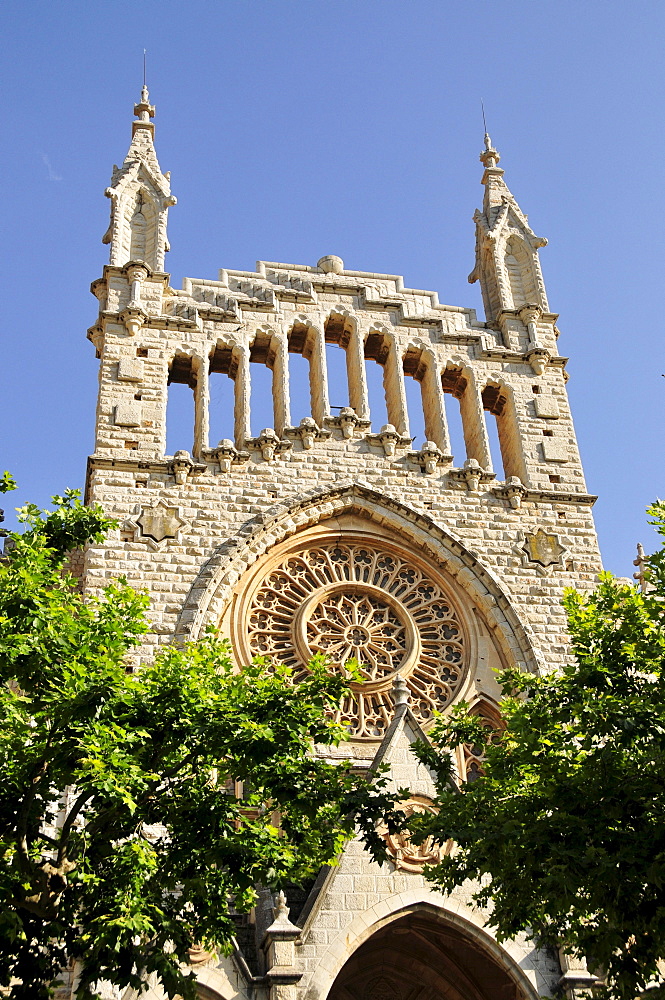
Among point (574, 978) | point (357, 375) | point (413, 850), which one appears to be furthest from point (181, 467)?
point (574, 978)

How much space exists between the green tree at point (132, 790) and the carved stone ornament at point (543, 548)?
8807 mm

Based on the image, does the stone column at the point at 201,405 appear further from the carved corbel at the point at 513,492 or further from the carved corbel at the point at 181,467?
the carved corbel at the point at 513,492

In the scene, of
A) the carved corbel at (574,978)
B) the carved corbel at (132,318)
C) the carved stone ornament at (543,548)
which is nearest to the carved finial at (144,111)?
the carved corbel at (132,318)

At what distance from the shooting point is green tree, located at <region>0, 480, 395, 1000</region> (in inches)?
446

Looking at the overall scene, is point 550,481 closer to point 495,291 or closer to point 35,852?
point 495,291

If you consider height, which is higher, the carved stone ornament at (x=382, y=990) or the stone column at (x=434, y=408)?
the stone column at (x=434, y=408)

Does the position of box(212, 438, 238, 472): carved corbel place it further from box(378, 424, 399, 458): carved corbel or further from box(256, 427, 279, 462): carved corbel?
box(378, 424, 399, 458): carved corbel

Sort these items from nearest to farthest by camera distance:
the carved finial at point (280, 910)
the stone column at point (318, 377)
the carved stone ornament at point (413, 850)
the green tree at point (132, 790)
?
1. the green tree at point (132, 790)
2. the carved finial at point (280, 910)
3. the carved stone ornament at point (413, 850)
4. the stone column at point (318, 377)

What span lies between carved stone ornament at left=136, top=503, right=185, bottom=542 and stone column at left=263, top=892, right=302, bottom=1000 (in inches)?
280

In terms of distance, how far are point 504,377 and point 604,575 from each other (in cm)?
1047

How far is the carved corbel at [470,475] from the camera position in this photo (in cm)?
2188

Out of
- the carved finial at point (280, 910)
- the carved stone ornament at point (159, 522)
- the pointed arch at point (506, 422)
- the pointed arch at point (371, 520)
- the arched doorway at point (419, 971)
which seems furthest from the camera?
the pointed arch at point (506, 422)

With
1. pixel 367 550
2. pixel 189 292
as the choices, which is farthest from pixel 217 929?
pixel 189 292

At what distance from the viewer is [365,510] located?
69.4ft
